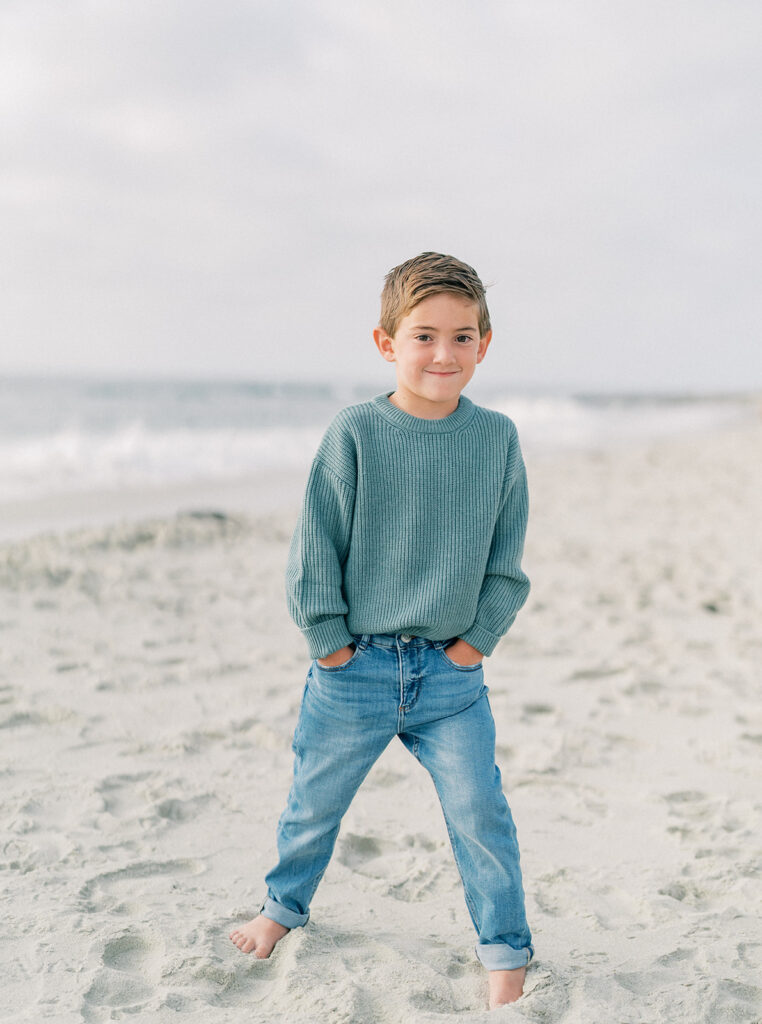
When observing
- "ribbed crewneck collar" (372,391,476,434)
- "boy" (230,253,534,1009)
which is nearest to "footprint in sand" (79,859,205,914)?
"boy" (230,253,534,1009)

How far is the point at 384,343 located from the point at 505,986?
147 centimetres

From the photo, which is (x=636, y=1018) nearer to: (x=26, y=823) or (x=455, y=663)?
Result: (x=455, y=663)

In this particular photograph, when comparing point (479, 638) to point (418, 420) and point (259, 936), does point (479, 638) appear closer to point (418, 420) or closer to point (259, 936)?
point (418, 420)

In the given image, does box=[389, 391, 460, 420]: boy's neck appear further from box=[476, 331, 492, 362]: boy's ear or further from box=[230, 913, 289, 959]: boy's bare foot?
box=[230, 913, 289, 959]: boy's bare foot

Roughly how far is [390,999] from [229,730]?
1.70 meters

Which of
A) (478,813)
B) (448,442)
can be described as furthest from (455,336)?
(478,813)

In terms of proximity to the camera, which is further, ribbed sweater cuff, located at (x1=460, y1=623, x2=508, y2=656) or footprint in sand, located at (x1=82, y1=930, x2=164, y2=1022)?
ribbed sweater cuff, located at (x1=460, y1=623, x2=508, y2=656)

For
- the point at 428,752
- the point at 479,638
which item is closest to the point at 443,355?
the point at 479,638

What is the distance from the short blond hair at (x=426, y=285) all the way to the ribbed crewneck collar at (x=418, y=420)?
0.17 metres

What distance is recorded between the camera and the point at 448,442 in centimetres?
195

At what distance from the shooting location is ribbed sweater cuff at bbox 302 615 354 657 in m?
1.90

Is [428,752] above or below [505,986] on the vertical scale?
above

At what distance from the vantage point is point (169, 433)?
57.6ft

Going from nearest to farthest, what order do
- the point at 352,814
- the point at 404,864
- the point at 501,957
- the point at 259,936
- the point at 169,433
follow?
the point at 501,957 → the point at 259,936 → the point at 404,864 → the point at 352,814 → the point at 169,433
